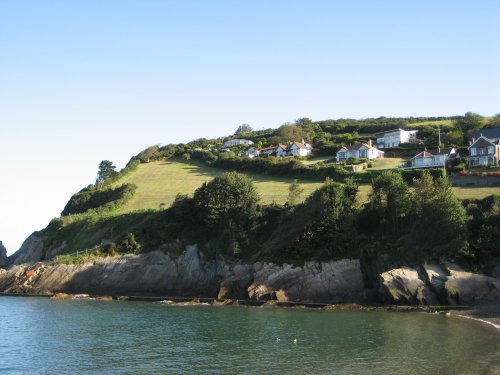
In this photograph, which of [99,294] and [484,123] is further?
[484,123]

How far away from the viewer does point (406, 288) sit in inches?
2040

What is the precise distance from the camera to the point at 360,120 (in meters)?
172

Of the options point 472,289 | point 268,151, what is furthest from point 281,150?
point 472,289

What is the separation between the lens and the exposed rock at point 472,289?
1950 inches

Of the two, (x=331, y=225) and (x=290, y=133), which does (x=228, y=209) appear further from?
(x=290, y=133)

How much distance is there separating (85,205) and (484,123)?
90433 mm

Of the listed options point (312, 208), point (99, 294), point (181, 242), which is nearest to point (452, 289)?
point (312, 208)

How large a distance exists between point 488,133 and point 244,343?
278ft

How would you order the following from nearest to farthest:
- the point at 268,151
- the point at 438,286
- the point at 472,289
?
the point at 472,289 < the point at 438,286 < the point at 268,151

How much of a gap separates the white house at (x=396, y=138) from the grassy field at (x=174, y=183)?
37188 millimetres

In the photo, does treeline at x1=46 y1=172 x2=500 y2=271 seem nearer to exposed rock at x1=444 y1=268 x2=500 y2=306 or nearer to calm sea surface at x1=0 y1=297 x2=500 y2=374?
exposed rock at x1=444 y1=268 x2=500 y2=306

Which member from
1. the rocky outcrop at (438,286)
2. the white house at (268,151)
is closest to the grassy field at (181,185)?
the rocky outcrop at (438,286)

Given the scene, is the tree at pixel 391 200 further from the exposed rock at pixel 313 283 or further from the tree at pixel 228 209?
the tree at pixel 228 209

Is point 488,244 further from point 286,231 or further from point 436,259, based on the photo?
point 286,231
